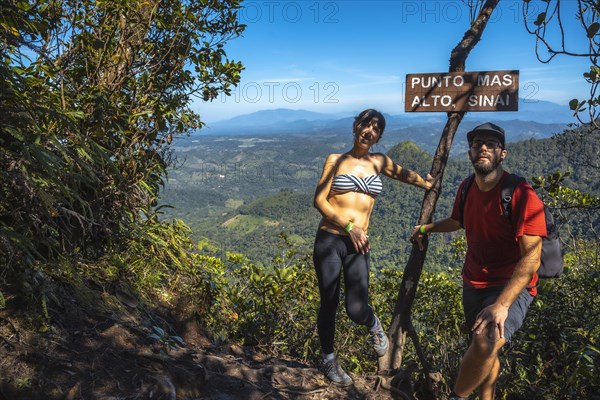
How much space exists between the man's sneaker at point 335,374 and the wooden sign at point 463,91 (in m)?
2.05

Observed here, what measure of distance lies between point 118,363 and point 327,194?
1.72 m

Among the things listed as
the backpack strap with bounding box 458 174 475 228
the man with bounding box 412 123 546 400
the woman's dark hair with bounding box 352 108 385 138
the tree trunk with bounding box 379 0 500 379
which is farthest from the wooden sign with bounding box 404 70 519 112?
the backpack strap with bounding box 458 174 475 228

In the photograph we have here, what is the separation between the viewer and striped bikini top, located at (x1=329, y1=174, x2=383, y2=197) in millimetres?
2984

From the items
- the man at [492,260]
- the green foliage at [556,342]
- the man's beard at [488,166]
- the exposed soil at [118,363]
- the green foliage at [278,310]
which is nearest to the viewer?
Answer: the exposed soil at [118,363]

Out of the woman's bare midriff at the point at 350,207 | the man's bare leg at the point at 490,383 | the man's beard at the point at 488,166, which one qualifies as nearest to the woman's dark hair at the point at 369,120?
the woman's bare midriff at the point at 350,207

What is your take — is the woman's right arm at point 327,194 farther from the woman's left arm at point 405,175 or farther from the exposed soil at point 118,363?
the exposed soil at point 118,363

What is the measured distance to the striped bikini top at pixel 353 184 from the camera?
2.98 meters

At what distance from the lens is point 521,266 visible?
2.27m

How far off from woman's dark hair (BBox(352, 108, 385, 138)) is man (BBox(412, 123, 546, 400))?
0.64 meters

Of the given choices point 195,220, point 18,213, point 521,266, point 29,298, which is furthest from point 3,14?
point 195,220

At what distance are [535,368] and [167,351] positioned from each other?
3044mm

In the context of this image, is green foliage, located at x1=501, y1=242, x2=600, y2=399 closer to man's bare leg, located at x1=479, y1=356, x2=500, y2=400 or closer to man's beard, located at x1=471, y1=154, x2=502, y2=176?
man's bare leg, located at x1=479, y1=356, x2=500, y2=400

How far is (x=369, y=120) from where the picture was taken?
9.98 ft

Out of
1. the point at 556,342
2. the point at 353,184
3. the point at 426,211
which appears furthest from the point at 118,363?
the point at 556,342
